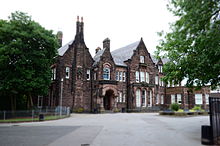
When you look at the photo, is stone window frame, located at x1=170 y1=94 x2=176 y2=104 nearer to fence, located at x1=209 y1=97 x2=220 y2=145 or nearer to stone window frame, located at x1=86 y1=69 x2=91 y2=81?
stone window frame, located at x1=86 y1=69 x2=91 y2=81

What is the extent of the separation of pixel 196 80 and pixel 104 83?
21776mm

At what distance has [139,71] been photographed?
1575 inches

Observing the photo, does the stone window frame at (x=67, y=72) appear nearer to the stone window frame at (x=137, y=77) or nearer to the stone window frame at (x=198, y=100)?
the stone window frame at (x=137, y=77)

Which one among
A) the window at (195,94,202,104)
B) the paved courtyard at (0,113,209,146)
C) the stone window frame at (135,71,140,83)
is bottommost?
the paved courtyard at (0,113,209,146)

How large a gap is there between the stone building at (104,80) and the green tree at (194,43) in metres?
19.1

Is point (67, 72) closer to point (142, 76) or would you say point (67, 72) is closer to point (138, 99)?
point (138, 99)

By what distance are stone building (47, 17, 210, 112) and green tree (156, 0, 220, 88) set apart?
62.6ft

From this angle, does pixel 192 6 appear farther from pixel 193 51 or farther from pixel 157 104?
pixel 157 104

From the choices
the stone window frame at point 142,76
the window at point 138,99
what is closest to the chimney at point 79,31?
the stone window frame at point 142,76

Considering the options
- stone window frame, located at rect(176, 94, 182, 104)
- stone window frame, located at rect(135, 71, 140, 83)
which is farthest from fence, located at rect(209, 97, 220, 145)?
stone window frame, located at rect(176, 94, 182, 104)

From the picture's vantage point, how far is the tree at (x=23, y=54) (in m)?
23.4

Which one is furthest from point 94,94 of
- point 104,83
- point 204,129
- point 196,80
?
point 204,129

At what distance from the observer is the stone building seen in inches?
1298

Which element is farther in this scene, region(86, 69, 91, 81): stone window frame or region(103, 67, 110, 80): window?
region(103, 67, 110, 80): window
